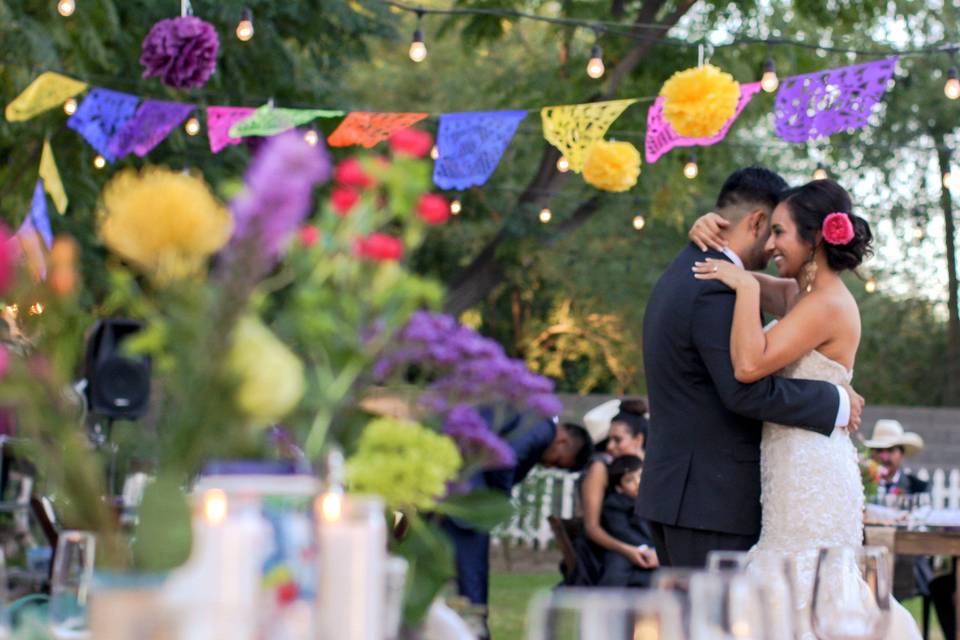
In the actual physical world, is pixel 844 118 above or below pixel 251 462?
A: above

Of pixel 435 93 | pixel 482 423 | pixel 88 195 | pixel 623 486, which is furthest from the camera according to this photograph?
pixel 435 93

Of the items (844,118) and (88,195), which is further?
(88,195)

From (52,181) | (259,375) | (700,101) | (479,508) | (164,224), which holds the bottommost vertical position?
(479,508)

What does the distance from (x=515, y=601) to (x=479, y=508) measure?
9.36 meters

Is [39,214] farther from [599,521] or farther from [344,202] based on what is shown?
[344,202]

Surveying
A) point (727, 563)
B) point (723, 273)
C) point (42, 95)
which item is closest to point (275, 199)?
point (727, 563)

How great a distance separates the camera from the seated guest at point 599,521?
24.7 feet

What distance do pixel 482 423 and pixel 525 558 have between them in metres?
12.5

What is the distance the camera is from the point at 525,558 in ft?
46.0

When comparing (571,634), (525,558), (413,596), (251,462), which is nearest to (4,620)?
(251,462)

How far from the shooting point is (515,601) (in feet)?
35.8

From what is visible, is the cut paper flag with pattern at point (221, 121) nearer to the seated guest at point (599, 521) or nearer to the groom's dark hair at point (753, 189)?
the seated guest at point (599, 521)

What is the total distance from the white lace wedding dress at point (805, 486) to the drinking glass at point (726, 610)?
2.42 metres

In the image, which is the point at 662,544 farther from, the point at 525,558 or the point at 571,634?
the point at 525,558
